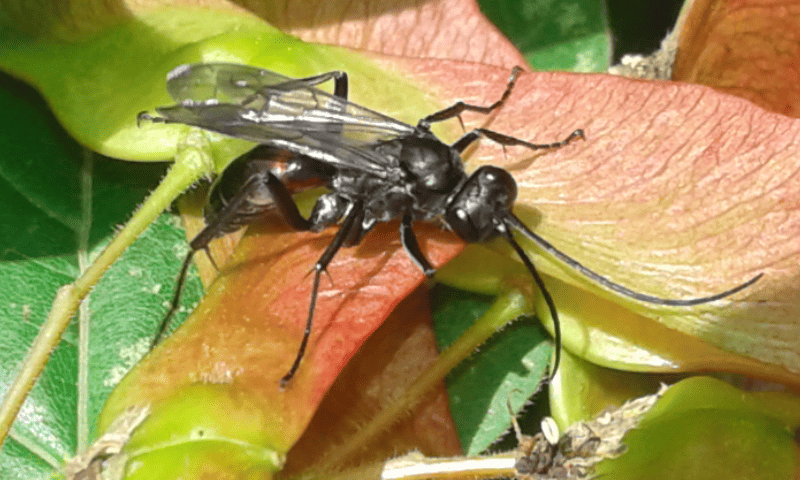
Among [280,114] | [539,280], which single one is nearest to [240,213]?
[280,114]

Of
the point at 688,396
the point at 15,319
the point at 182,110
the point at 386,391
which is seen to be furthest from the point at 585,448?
the point at 15,319

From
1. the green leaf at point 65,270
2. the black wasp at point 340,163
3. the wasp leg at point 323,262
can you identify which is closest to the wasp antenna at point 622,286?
the black wasp at point 340,163

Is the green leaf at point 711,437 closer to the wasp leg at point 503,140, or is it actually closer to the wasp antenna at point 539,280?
the wasp antenna at point 539,280

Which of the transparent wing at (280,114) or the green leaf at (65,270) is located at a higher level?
the transparent wing at (280,114)

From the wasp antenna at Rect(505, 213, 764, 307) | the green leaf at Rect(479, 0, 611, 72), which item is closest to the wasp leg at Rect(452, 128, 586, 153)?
the wasp antenna at Rect(505, 213, 764, 307)

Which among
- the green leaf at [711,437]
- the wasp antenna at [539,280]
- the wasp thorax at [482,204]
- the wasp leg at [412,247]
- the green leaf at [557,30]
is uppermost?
the green leaf at [557,30]

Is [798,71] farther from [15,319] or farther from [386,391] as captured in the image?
[15,319]

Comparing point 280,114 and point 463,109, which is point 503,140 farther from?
point 280,114
